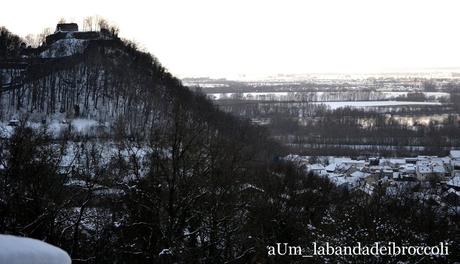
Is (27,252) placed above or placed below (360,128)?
above

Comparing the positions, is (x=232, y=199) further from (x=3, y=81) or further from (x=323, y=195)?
(x=3, y=81)

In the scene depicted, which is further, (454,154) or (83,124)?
(454,154)

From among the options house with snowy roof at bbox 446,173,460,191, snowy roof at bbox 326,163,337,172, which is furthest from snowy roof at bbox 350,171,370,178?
house with snowy roof at bbox 446,173,460,191

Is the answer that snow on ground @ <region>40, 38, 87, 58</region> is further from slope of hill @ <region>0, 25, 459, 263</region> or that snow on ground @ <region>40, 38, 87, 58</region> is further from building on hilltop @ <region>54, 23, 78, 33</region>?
slope of hill @ <region>0, 25, 459, 263</region>

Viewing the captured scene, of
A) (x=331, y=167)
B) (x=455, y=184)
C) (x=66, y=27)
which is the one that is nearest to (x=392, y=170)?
(x=331, y=167)

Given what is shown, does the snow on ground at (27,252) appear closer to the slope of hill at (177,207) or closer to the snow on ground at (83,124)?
the slope of hill at (177,207)

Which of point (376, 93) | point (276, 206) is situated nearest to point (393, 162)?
point (276, 206)

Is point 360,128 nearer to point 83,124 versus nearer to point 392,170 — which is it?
point 392,170

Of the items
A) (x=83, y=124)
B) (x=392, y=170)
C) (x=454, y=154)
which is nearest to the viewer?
(x=83, y=124)
